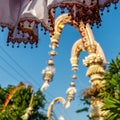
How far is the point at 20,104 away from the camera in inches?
866

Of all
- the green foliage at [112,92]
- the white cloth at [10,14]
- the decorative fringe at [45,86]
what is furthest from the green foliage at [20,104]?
the white cloth at [10,14]

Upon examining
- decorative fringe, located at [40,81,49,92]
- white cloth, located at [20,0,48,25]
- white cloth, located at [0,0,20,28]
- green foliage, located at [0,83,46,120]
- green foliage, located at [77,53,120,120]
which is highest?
green foliage, located at [0,83,46,120]

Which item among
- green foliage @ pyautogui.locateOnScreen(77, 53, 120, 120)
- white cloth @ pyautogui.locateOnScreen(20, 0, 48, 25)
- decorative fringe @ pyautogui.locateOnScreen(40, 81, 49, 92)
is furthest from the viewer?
green foliage @ pyautogui.locateOnScreen(77, 53, 120, 120)

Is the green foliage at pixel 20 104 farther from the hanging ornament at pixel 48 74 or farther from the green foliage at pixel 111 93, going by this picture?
the hanging ornament at pixel 48 74

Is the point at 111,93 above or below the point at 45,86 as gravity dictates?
above

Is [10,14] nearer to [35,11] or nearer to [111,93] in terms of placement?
[35,11]

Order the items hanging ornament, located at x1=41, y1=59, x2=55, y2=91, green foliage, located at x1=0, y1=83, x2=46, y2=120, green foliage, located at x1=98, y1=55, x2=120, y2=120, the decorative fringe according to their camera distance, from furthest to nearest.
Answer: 1. green foliage, located at x1=0, y1=83, x2=46, y2=120
2. green foliage, located at x1=98, y1=55, x2=120, y2=120
3. the decorative fringe
4. hanging ornament, located at x1=41, y1=59, x2=55, y2=91

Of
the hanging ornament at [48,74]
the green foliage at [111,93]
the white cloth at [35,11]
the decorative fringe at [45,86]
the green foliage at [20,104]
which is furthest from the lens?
the green foliage at [20,104]

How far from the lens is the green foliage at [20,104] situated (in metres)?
20.2

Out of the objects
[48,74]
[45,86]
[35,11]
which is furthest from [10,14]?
[45,86]

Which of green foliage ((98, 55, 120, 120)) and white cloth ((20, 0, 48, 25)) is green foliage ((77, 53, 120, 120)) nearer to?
green foliage ((98, 55, 120, 120))

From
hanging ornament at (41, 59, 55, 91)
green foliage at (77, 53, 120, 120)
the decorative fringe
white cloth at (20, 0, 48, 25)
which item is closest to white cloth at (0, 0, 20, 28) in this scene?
white cloth at (20, 0, 48, 25)

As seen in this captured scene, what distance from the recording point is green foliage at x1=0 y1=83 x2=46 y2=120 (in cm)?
2023

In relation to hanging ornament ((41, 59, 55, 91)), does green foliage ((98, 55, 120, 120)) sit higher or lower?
higher
